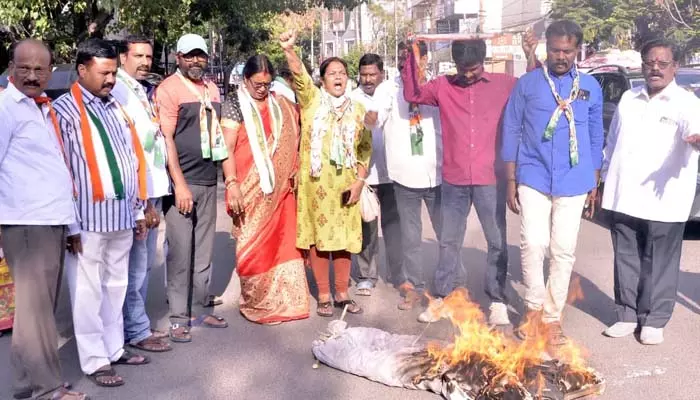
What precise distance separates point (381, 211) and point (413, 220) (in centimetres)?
72

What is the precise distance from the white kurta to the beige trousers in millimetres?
383

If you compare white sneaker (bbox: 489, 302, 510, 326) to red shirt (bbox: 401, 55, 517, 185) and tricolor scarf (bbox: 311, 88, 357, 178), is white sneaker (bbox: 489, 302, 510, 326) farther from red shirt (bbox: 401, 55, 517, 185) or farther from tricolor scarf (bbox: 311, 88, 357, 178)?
tricolor scarf (bbox: 311, 88, 357, 178)

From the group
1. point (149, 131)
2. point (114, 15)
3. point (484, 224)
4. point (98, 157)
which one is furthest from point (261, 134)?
point (114, 15)

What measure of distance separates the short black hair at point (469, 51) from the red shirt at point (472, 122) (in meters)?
0.18

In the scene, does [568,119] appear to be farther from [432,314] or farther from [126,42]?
[126,42]

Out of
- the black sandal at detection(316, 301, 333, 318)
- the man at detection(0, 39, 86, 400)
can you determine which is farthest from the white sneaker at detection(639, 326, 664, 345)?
the man at detection(0, 39, 86, 400)

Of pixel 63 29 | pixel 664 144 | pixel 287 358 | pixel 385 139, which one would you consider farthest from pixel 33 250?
pixel 63 29

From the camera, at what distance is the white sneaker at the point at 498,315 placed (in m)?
5.52

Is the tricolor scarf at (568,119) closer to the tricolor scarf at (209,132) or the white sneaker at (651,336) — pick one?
the white sneaker at (651,336)

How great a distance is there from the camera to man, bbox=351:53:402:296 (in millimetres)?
6430

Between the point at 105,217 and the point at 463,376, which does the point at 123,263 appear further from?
the point at 463,376

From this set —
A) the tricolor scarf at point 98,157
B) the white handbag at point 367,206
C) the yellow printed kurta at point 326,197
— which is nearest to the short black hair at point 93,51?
the tricolor scarf at point 98,157

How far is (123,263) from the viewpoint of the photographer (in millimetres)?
4582

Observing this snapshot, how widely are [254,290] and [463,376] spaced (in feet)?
6.84
